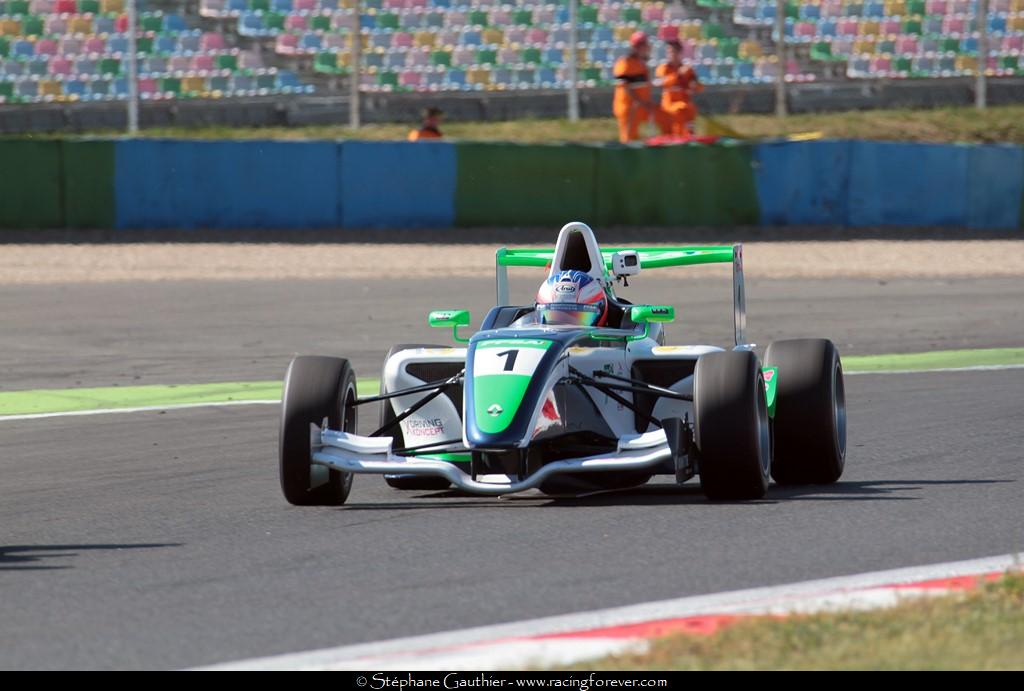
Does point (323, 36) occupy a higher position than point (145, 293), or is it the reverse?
point (323, 36)

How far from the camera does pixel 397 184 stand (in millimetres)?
22469

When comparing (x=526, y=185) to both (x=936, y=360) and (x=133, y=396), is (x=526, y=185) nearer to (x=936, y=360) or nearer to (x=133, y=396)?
(x=936, y=360)

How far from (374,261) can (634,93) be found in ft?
19.3

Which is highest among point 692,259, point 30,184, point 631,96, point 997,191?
point 692,259

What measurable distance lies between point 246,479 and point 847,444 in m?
3.24

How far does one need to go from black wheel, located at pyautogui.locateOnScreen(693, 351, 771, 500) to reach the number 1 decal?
2.50 ft

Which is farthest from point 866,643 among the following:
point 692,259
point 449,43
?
point 449,43

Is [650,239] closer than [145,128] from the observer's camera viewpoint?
Yes

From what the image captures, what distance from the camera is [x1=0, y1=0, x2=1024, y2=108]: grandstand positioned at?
2780 centimetres

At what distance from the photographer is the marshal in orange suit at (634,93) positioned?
83.1 feet

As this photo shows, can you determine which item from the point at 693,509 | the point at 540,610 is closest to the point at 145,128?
the point at 693,509

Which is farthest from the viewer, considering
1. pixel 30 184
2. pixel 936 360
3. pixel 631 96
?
pixel 631 96

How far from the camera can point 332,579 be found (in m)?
6.37
